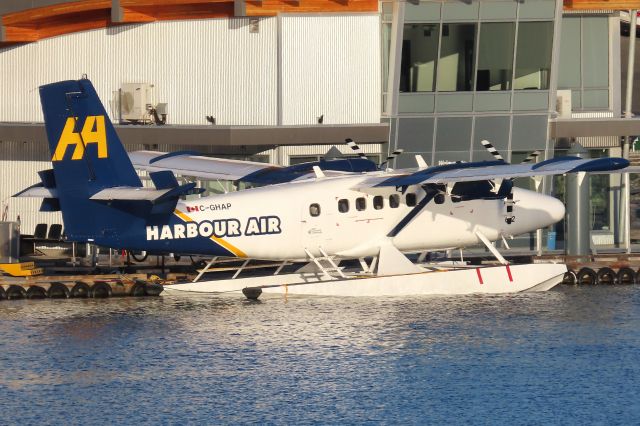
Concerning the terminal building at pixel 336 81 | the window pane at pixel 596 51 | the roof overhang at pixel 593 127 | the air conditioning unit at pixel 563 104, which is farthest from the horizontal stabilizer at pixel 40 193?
the window pane at pixel 596 51

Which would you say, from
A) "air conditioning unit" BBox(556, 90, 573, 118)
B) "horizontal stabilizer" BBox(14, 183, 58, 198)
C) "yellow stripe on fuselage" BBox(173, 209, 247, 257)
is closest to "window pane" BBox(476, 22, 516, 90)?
"air conditioning unit" BBox(556, 90, 573, 118)

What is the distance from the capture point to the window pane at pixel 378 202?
38844mm

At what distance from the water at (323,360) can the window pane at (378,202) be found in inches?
105

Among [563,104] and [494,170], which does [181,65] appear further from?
[494,170]

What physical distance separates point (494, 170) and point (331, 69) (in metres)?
15.8

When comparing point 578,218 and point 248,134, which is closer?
point 578,218

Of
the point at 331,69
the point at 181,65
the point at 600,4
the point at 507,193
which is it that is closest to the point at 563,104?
the point at 600,4

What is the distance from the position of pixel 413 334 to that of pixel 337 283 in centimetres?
481

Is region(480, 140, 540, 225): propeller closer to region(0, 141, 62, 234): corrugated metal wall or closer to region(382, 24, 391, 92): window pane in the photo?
region(382, 24, 391, 92): window pane

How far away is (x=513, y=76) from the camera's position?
169 feet

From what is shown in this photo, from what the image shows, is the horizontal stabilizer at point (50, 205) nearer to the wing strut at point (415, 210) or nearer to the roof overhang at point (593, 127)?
the wing strut at point (415, 210)

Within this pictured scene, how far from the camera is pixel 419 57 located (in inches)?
2023

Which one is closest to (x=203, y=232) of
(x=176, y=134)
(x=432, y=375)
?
(x=432, y=375)

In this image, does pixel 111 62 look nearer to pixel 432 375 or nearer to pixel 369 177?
pixel 369 177
